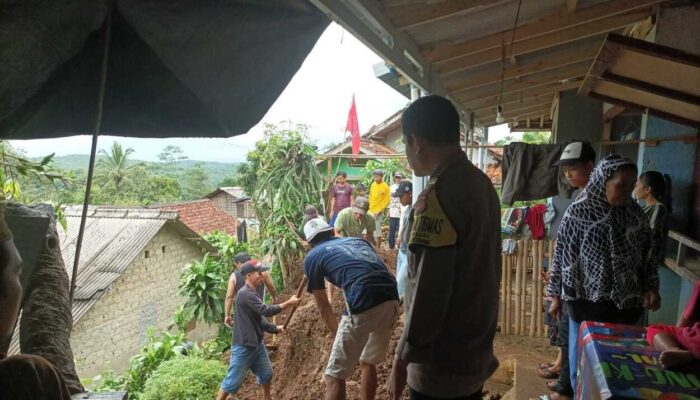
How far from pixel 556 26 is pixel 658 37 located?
1.07 m

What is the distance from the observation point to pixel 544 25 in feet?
12.3

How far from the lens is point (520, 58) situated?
5.09 m

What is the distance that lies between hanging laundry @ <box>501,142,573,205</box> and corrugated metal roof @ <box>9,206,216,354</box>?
33.0 feet

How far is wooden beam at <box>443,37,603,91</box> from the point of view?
5.13m

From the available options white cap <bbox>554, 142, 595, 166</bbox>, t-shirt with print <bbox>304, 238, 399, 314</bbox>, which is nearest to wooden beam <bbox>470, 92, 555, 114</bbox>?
white cap <bbox>554, 142, 595, 166</bbox>

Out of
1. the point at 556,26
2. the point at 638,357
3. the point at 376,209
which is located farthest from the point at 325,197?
the point at 638,357

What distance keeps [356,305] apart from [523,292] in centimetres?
288

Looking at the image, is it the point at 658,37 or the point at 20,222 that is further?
the point at 658,37

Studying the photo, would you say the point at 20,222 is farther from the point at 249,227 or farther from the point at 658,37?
the point at 249,227

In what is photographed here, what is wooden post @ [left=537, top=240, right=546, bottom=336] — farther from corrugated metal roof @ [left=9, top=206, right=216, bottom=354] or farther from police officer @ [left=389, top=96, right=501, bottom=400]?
corrugated metal roof @ [left=9, top=206, right=216, bottom=354]

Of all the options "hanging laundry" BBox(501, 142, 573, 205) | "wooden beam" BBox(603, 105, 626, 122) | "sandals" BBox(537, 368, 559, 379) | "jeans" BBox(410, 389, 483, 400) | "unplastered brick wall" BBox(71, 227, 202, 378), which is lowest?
"unplastered brick wall" BBox(71, 227, 202, 378)

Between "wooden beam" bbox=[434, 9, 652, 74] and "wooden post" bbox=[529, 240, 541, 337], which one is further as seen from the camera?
"wooden post" bbox=[529, 240, 541, 337]

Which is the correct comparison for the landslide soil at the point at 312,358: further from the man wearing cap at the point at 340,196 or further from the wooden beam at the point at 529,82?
the wooden beam at the point at 529,82

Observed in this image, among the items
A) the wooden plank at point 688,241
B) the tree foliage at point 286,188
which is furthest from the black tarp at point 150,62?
the tree foliage at point 286,188
